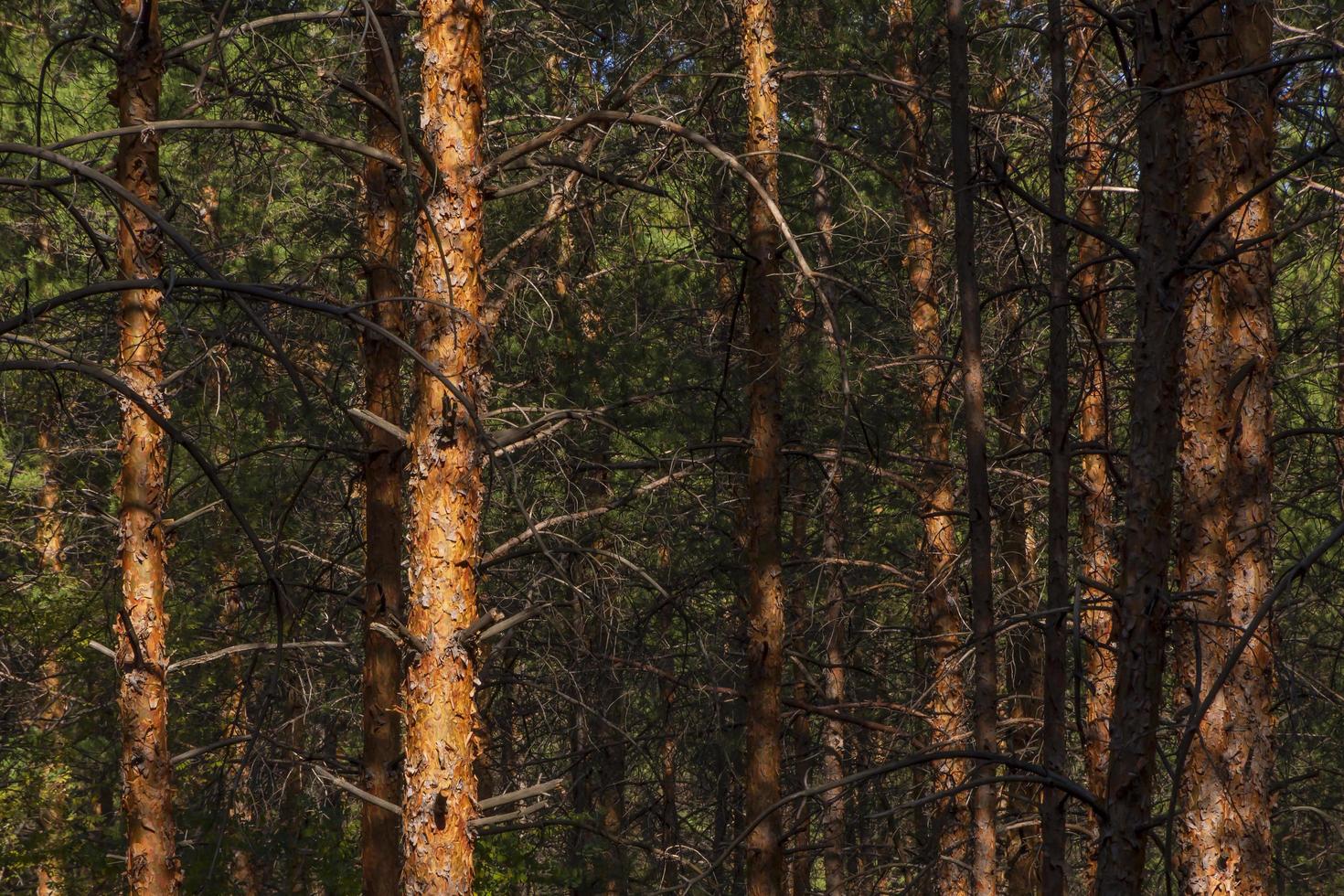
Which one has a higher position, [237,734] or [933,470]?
[933,470]

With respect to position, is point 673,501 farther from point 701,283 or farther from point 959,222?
point 959,222

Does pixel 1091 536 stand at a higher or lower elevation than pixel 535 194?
lower

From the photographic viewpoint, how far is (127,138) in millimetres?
6852

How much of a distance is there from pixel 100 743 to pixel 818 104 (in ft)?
48.9

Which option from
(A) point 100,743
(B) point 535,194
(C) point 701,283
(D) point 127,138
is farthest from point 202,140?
(A) point 100,743

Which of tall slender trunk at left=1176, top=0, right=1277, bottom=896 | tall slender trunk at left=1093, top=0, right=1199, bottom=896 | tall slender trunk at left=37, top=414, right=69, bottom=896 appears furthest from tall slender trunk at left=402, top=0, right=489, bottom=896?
tall slender trunk at left=37, top=414, right=69, bottom=896

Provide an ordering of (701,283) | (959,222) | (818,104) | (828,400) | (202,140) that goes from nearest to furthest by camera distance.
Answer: (959,222) < (202,140) < (818,104) < (828,400) < (701,283)

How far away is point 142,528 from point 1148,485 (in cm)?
562

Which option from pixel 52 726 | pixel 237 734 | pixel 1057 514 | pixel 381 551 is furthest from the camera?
pixel 52 726

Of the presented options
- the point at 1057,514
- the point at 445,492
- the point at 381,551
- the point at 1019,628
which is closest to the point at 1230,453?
the point at 1057,514

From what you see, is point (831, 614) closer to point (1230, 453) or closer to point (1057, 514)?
point (1230, 453)

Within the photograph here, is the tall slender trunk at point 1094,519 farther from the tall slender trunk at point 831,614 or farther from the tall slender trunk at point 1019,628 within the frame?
the tall slender trunk at point 831,614

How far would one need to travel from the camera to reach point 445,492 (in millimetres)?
5320

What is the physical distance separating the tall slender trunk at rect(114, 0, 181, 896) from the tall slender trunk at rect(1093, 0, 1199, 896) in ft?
17.6
